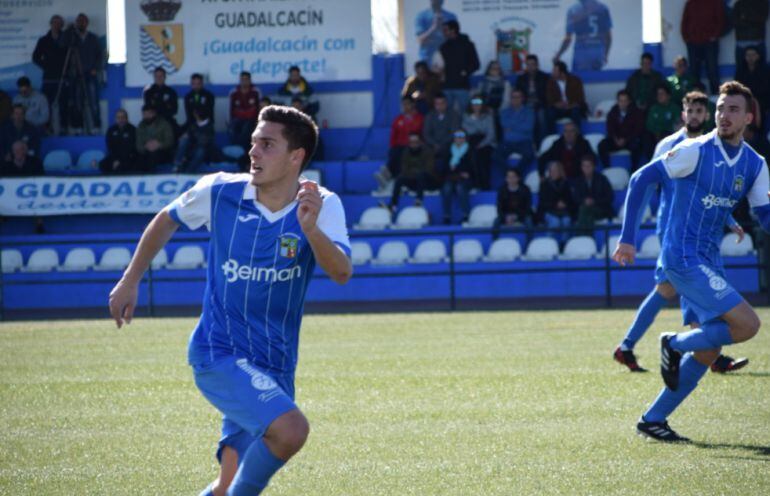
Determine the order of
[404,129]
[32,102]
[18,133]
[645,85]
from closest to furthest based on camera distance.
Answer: [645,85], [404,129], [18,133], [32,102]

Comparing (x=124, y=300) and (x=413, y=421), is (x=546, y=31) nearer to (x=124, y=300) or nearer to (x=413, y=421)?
(x=413, y=421)

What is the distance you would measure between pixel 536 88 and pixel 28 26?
11090 mm

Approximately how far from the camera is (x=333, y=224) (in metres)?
4.98

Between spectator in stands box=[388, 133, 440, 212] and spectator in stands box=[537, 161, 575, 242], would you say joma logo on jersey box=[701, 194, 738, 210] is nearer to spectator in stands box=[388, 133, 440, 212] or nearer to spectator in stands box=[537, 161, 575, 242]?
spectator in stands box=[537, 161, 575, 242]

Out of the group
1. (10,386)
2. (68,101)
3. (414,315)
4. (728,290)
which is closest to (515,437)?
(728,290)

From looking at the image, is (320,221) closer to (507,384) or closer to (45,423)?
(45,423)

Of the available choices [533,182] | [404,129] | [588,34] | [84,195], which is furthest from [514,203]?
[84,195]

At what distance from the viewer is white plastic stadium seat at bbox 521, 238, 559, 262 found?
19.9 meters

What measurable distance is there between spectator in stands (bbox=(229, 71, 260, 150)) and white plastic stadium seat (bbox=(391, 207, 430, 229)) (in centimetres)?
334

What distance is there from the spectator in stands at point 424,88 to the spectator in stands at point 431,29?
2.45 metres

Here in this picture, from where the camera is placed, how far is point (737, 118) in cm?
763

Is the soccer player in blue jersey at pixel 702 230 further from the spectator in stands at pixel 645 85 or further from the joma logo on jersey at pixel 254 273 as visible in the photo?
the spectator in stands at pixel 645 85

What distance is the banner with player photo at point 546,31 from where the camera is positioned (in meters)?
24.2

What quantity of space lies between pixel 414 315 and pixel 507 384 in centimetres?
770
